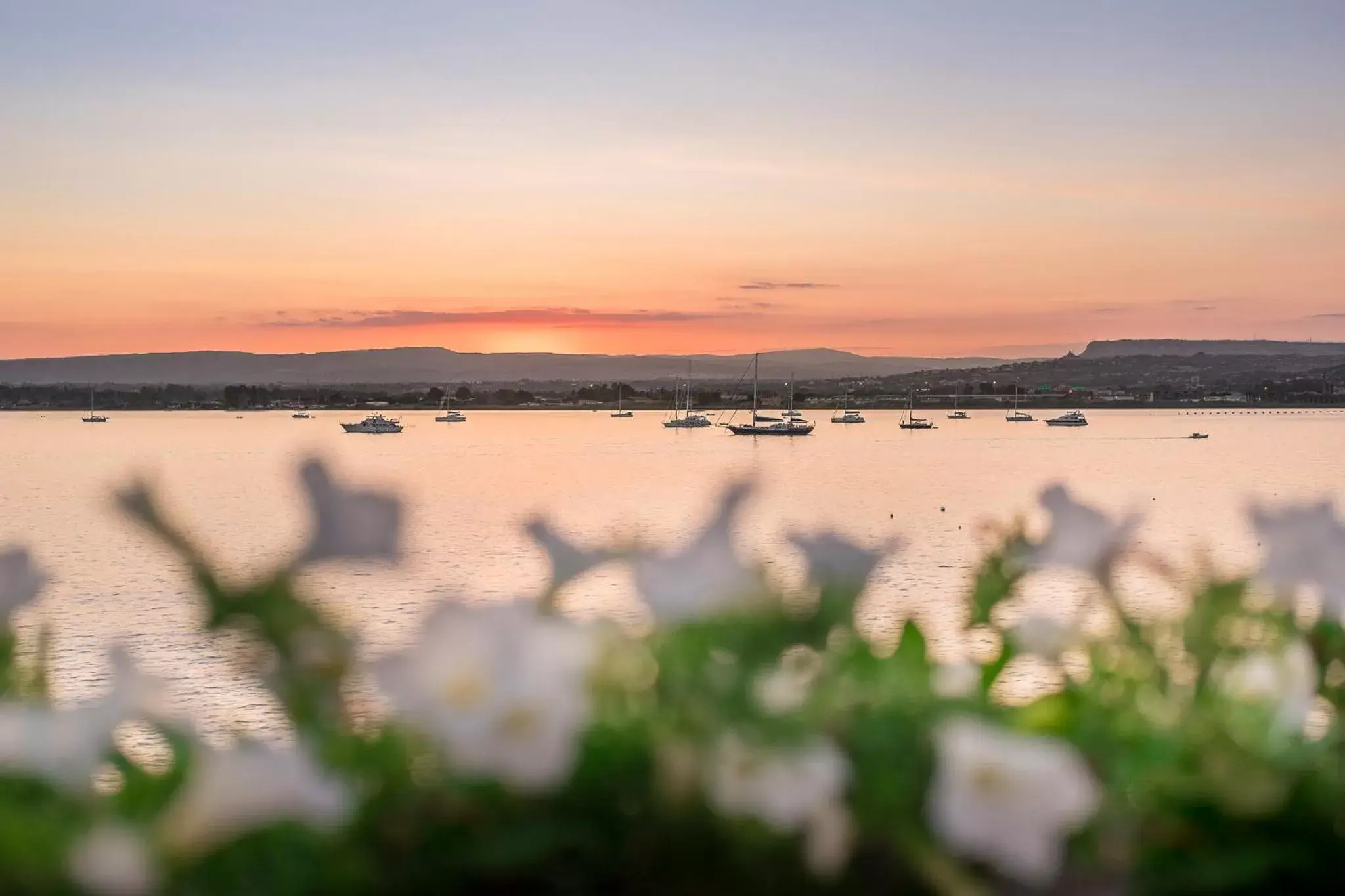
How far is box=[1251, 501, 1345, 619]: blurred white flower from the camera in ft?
4.66

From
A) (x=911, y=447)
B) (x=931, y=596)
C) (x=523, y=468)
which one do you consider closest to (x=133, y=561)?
(x=931, y=596)

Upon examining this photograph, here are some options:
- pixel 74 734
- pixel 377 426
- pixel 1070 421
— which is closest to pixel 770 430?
pixel 377 426

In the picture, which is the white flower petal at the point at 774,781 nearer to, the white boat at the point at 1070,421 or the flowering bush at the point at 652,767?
the flowering bush at the point at 652,767

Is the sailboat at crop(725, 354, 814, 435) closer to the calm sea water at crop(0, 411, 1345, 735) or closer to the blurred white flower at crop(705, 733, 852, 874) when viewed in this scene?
the calm sea water at crop(0, 411, 1345, 735)

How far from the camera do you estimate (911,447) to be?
418ft

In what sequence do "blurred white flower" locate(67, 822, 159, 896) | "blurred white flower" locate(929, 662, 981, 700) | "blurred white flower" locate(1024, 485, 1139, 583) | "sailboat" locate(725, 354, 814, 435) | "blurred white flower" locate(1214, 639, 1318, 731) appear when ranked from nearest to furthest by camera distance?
1. "blurred white flower" locate(67, 822, 159, 896)
2. "blurred white flower" locate(929, 662, 981, 700)
3. "blurred white flower" locate(1214, 639, 1318, 731)
4. "blurred white flower" locate(1024, 485, 1139, 583)
5. "sailboat" locate(725, 354, 814, 435)

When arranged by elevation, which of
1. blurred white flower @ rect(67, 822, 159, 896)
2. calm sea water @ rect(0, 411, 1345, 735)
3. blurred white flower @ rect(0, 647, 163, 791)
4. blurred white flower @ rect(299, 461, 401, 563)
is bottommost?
calm sea water @ rect(0, 411, 1345, 735)

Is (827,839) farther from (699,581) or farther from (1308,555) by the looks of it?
(1308,555)

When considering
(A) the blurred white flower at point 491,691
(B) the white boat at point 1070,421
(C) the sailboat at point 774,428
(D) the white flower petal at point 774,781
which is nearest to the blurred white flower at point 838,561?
(D) the white flower petal at point 774,781

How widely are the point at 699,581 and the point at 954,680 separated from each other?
10.1 inches

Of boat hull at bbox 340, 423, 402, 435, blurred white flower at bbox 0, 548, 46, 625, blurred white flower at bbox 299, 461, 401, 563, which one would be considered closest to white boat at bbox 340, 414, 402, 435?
boat hull at bbox 340, 423, 402, 435

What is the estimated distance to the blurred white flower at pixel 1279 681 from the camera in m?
1.23

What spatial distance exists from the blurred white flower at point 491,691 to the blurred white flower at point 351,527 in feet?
0.22

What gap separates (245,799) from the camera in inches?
33.2
